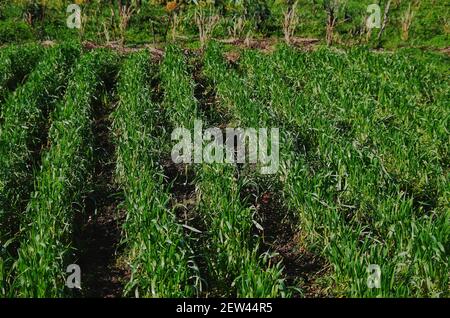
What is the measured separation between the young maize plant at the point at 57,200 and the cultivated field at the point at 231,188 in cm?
2

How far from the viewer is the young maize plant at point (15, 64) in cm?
1049

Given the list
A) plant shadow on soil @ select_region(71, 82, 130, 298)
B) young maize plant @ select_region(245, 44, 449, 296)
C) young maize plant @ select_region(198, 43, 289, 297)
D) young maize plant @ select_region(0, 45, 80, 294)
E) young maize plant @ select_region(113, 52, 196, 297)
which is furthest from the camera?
young maize plant @ select_region(0, 45, 80, 294)

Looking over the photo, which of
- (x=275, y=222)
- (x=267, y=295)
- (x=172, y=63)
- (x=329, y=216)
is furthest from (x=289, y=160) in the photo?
(x=172, y=63)

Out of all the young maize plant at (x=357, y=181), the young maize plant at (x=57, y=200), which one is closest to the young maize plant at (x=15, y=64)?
the young maize plant at (x=57, y=200)

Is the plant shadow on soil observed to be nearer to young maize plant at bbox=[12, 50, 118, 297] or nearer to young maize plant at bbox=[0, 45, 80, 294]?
young maize plant at bbox=[12, 50, 118, 297]

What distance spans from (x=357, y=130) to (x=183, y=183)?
2.71m

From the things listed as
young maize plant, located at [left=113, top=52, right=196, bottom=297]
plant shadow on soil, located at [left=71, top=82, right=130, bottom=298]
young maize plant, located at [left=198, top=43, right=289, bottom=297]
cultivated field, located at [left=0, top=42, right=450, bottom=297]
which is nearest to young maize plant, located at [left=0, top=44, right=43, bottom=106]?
cultivated field, located at [left=0, top=42, right=450, bottom=297]

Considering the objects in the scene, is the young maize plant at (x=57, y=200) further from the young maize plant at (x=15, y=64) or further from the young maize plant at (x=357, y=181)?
the young maize plant at (x=357, y=181)

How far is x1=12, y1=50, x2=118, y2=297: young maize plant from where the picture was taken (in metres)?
4.34

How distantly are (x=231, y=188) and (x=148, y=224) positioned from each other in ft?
4.05

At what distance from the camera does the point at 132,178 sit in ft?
19.9

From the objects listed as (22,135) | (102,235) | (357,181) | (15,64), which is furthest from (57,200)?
(15,64)

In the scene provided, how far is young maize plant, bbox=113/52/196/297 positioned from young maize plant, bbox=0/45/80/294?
3.62 ft

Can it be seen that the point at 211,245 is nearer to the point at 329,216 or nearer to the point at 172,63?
the point at 329,216
